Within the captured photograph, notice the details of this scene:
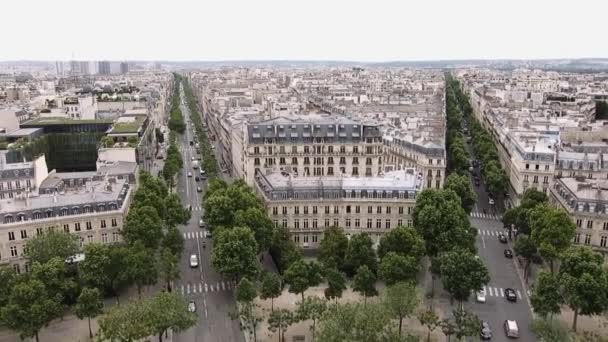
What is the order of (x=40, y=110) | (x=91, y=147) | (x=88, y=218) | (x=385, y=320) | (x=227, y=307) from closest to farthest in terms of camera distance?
1. (x=385, y=320)
2. (x=227, y=307)
3. (x=88, y=218)
4. (x=91, y=147)
5. (x=40, y=110)

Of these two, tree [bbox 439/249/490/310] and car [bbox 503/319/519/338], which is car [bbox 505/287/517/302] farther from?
tree [bbox 439/249/490/310]

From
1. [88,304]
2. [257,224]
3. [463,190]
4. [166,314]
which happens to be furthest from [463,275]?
[88,304]

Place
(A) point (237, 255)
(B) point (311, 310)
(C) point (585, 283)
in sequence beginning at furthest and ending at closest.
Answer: (A) point (237, 255) → (C) point (585, 283) → (B) point (311, 310)

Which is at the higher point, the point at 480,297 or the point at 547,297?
the point at 547,297

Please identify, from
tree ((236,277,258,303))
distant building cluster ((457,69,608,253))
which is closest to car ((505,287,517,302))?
distant building cluster ((457,69,608,253))

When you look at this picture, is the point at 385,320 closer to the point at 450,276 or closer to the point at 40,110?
the point at 450,276

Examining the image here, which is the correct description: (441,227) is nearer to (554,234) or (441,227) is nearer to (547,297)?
(554,234)

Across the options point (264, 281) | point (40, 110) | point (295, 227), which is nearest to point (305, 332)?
point (264, 281)
